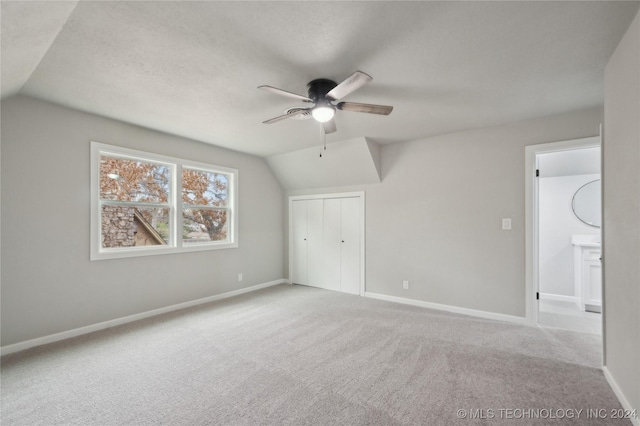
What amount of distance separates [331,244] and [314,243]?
384mm

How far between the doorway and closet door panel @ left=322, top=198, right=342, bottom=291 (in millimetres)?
2752

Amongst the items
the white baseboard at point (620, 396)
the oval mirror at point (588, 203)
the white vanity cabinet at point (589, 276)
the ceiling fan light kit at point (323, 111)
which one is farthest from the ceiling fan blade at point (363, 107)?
the oval mirror at point (588, 203)

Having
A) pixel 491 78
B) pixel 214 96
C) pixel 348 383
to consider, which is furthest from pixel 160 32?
pixel 348 383

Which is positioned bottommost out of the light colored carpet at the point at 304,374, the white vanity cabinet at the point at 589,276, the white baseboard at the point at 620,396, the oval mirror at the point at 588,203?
the light colored carpet at the point at 304,374

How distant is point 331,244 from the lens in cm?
500

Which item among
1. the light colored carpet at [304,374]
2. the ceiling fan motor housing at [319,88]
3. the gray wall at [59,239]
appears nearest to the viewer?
the light colored carpet at [304,374]

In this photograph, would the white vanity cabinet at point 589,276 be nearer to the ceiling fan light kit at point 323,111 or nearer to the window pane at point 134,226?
the ceiling fan light kit at point 323,111

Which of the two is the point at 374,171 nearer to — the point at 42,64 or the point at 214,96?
the point at 214,96

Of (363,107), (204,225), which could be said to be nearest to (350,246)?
(204,225)

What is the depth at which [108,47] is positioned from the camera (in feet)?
6.25

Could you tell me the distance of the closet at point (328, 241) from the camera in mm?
4715

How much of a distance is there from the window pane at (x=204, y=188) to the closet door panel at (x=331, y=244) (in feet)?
6.02

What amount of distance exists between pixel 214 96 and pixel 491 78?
252 centimetres

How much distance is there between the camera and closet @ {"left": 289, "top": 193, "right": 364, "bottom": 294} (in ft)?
15.5
